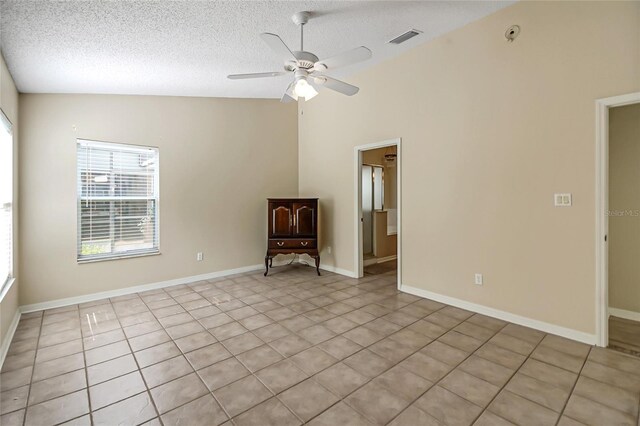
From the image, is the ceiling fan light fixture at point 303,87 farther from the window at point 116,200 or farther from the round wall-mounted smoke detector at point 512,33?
the window at point 116,200

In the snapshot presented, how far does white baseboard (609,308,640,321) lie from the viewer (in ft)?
10.1

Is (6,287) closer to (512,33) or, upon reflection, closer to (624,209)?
(512,33)

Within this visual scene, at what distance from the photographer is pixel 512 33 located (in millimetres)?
2971

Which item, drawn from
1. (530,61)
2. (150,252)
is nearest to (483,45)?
(530,61)

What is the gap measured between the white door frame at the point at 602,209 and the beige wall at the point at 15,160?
16.3 feet

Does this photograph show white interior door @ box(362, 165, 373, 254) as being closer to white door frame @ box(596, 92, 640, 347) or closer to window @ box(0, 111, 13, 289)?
white door frame @ box(596, 92, 640, 347)

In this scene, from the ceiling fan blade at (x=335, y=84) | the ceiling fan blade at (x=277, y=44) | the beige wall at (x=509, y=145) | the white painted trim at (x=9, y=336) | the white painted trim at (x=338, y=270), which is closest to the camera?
the ceiling fan blade at (x=277, y=44)

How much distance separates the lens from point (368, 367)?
2289 millimetres

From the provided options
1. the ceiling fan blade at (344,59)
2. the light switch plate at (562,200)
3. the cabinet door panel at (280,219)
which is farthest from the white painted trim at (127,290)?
the light switch plate at (562,200)

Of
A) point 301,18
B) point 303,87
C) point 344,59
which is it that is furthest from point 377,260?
point 301,18

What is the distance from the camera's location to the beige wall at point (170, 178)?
3.48 meters

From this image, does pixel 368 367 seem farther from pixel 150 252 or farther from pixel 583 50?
pixel 150 252

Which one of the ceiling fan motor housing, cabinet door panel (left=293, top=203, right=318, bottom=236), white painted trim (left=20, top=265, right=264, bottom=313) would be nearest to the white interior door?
cabinet door panel (left=293, top=203, right=318, bottom=236)

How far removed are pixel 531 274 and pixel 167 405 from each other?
10.6 feet
